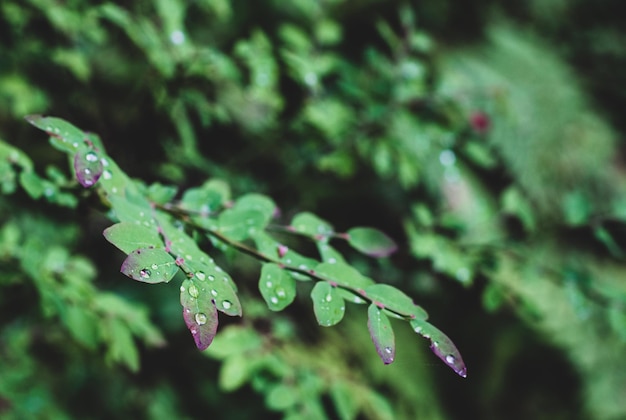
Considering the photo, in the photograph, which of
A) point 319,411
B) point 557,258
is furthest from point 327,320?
point 557,258

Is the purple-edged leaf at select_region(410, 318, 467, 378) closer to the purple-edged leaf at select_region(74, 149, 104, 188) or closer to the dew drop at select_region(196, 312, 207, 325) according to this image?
the dew drop at select_region(196, 312, 207, 325)

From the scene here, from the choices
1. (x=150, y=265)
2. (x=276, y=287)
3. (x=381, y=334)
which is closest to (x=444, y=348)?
(x=381, y=334)

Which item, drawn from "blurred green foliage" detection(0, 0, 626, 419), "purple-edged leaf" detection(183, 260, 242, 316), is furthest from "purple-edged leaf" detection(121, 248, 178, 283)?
"blurred green foliage" detection(0, 0, 626, 419)

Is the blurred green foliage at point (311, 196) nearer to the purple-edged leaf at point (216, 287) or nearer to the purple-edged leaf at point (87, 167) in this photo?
the purple-edged leaf at point (87, 167)

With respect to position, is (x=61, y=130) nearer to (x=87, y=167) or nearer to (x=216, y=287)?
(x=87, y=167)

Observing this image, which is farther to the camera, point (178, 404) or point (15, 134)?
point (15, 134)

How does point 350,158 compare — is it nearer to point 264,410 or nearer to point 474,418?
point 264,410

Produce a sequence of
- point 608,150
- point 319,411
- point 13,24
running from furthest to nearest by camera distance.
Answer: point 608,150 → point 13,24 → point 319,411
